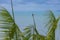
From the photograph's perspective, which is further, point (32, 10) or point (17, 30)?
point (32, 10)

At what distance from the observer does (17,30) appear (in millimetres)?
2162

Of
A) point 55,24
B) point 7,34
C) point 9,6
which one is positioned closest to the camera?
point 7,34

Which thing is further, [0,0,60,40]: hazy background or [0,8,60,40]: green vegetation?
[0,0,60,40]: hazy background

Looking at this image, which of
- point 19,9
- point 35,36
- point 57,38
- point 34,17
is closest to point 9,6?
point 19,9

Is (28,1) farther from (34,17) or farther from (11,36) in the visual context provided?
(11,36)

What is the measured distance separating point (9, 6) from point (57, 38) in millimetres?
841

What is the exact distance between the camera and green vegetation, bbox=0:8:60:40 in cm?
208

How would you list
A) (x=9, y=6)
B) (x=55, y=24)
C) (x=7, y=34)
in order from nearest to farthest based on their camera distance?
(x=7, y=34), (x=55, y=24), (x=9, y=6)

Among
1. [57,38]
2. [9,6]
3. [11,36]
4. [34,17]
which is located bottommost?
[57,38]

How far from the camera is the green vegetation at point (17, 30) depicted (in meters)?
2.08

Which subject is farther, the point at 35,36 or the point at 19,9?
the point at 19,9

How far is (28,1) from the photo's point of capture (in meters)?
2.49

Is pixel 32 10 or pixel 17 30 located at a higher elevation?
pixel 32 10

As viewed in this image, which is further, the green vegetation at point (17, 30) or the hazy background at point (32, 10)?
the hazy background at point (32, 10)
